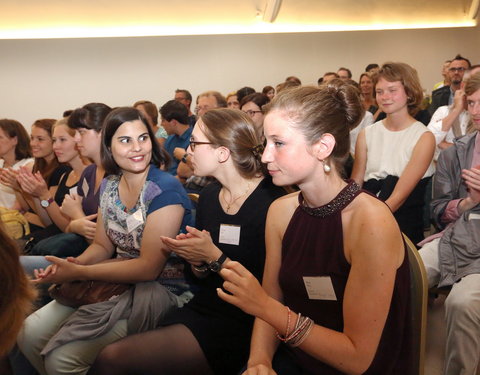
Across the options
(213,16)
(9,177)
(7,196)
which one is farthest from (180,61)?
(9,177)

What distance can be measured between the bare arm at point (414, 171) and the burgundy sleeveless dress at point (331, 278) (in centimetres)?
143

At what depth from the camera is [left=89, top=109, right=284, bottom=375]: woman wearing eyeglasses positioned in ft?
5.57

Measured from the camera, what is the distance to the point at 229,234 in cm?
191

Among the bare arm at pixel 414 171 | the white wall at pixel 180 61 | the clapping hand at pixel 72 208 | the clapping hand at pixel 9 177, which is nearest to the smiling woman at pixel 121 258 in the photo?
the clapping hand at pixel 72 208

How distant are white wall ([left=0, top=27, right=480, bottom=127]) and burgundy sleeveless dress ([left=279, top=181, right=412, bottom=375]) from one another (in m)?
7.61

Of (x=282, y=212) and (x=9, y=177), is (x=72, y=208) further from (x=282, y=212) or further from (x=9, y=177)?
(x=282, y=212)

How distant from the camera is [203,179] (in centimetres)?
341

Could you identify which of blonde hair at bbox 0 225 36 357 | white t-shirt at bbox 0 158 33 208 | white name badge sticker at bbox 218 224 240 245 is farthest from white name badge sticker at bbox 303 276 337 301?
white t-shirt at bbox 0 158 33 208

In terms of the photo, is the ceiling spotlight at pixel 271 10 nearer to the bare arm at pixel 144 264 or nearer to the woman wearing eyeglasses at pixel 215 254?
the woman wearing eyeglasses at pixel 215 254

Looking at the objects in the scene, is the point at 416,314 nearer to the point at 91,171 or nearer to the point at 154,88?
the point at 91,171

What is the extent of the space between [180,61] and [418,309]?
25.8 feet

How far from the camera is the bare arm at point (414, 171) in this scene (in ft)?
9.04

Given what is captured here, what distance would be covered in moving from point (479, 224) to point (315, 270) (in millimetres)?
1212

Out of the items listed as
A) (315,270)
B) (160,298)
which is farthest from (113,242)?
(315,270)
